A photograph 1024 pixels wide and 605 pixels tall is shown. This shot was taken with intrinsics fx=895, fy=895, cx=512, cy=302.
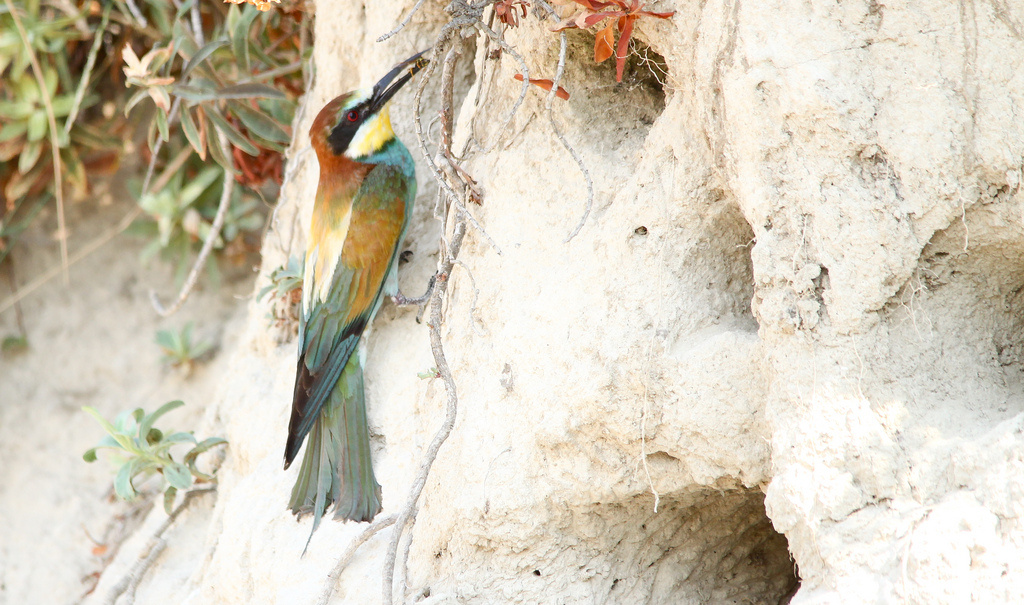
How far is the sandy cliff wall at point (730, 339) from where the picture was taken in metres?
1.35

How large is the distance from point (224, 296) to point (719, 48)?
9.19ft

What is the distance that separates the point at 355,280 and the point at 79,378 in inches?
77.9

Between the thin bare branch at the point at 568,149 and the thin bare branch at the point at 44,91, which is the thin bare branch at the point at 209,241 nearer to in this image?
the thin bare branch at the point at 44,91

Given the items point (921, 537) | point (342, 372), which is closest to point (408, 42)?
point (342, 372)

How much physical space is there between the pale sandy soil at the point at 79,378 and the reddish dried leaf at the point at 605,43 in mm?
2234

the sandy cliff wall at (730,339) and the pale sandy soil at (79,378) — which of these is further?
the pale sandy soil at (79,378)

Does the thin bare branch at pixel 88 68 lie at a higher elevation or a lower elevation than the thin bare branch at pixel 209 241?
higher

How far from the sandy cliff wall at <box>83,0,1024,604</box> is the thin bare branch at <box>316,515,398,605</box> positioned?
0.18ft

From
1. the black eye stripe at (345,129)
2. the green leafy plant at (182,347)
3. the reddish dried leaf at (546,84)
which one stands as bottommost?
the green leafy plant at (182,347)

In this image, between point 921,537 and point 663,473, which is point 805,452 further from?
point 663,473

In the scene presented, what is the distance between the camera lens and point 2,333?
12.7ft

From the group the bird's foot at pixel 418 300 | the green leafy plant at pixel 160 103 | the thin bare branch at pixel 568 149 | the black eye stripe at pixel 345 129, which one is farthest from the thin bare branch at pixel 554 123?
the green leafy plant at pixel 160 103

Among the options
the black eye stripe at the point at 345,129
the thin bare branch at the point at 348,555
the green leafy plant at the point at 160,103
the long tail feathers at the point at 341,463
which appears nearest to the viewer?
the thin bare branch at the point at 348,555

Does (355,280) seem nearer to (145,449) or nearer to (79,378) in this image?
(145,449)
